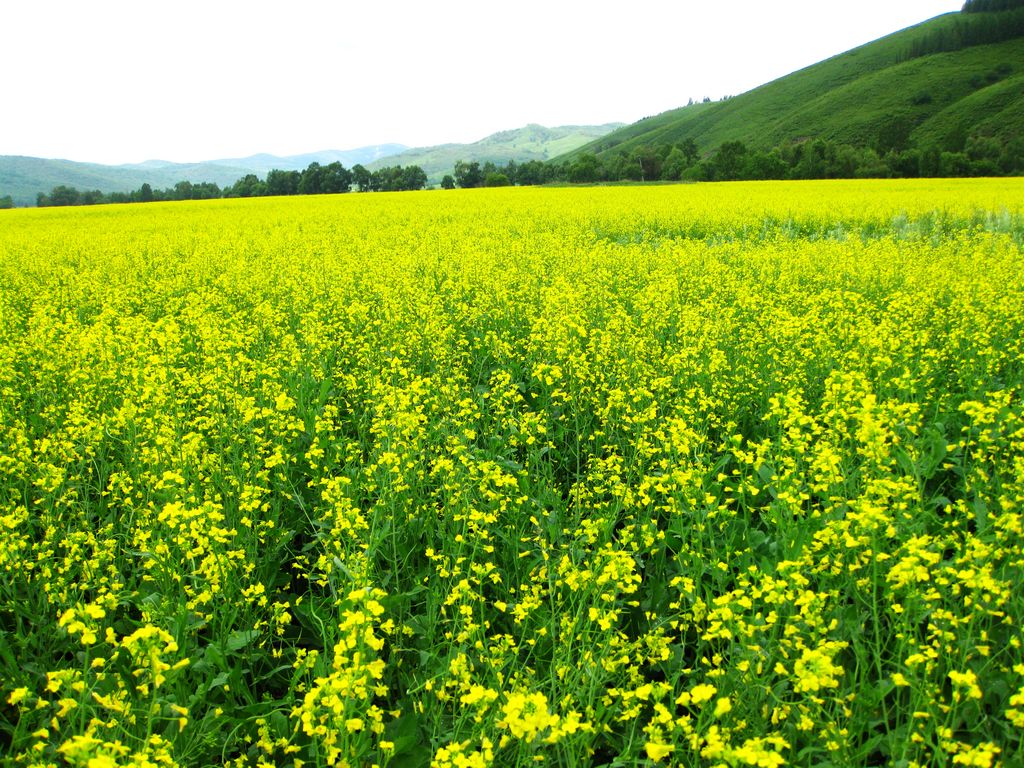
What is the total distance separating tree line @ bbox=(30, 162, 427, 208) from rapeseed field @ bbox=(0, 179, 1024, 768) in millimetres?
56538

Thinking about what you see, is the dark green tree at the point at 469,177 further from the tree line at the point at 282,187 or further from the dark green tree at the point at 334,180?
the dark green tree at the point at 334,180

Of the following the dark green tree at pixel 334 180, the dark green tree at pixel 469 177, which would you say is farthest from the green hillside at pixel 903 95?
the dark green tree at pixel 334 180

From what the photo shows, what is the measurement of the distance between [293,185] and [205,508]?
66.9m

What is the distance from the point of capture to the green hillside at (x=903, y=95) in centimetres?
9162

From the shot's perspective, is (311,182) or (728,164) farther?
(311,182)

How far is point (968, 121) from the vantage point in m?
90.8

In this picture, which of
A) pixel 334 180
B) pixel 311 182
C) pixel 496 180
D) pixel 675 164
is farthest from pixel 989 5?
Result: pixel 311 182

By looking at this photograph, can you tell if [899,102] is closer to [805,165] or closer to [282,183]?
[805,165]

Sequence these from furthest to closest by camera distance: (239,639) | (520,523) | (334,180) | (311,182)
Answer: (334,180) → (311,182) → (520,523) → (239,639)

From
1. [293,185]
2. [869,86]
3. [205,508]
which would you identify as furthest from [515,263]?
[869,86]

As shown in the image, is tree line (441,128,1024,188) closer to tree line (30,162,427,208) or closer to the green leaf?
tree line (30,162,427,208)

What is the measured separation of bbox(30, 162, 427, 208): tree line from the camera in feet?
197

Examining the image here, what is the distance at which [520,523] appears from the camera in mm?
3811

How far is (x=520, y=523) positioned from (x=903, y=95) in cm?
13162
